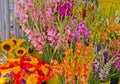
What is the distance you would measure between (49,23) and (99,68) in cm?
24

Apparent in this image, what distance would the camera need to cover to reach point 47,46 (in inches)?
40.8

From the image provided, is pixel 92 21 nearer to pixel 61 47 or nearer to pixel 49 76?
pixel 61 47

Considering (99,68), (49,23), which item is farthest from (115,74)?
(49,23)

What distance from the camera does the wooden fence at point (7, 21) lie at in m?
1.73

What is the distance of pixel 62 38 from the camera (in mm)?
962

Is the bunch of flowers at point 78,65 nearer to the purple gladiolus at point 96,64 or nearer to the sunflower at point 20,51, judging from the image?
the purple gladiolus at point 96,64

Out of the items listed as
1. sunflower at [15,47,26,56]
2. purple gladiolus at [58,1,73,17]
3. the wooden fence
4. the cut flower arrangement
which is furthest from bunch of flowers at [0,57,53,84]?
the wooden fence

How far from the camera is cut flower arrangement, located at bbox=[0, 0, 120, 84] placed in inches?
37.7

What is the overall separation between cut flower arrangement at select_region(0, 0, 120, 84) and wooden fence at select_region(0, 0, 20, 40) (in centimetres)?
64

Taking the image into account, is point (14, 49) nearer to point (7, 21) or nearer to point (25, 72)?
point (25, 72)

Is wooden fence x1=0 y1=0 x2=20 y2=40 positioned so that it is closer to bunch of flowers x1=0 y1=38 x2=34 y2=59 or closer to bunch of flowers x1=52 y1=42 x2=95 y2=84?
bunch of flowers x1=0 y1=38 x2=34 y2=59

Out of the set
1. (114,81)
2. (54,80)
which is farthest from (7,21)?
(114,81)

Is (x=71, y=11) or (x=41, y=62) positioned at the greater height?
(x=71, y=11)

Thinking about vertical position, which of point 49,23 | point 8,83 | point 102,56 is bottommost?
point 8,83
